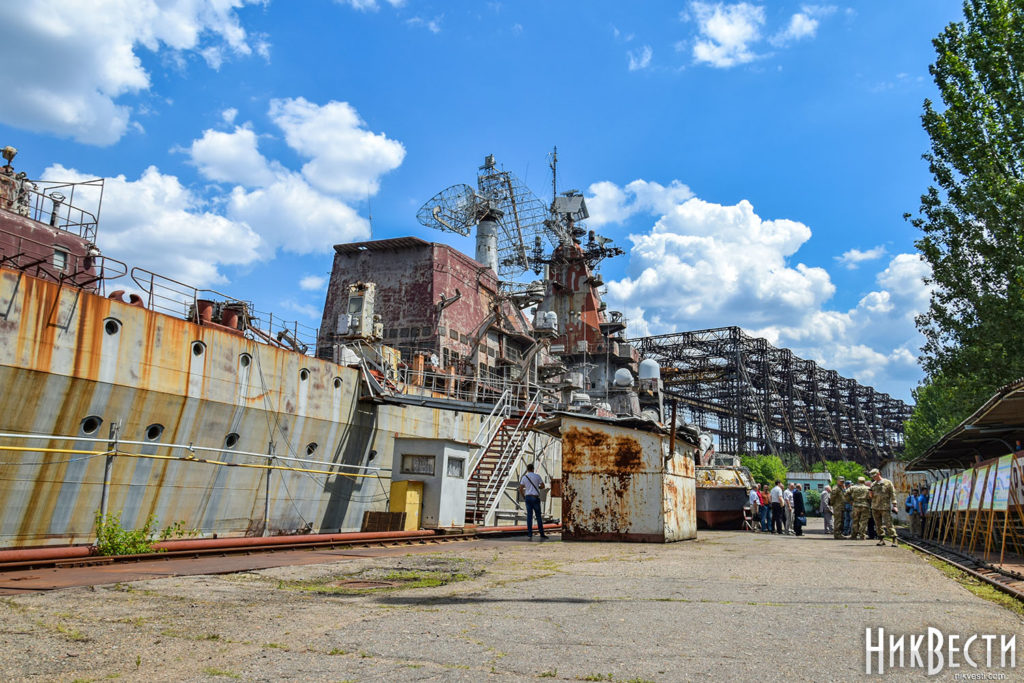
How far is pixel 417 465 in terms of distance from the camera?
52.2 ft

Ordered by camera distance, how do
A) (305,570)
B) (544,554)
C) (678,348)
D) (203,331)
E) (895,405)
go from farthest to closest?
(895,405) → (678,348) → (203,331) → (544,554) → (305,570)

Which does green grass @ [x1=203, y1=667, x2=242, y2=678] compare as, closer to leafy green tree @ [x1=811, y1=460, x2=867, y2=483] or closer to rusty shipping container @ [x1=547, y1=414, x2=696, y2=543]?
rusty shipping container @ [x1=547, y1=414, x2=696, y2=543]

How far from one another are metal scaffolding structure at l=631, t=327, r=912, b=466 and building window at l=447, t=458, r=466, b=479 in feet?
180

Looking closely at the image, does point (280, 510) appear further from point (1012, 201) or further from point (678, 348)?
point (678, 348)

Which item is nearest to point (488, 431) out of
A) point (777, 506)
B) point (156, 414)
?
point (777, 506)

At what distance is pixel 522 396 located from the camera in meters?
31.0

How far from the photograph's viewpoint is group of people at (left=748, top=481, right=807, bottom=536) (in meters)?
22.3

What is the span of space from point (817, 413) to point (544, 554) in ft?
266

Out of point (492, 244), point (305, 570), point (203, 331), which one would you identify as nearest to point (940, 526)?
point (305, 570)

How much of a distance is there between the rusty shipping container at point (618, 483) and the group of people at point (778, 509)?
8.43 m

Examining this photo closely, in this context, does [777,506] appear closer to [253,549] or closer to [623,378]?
[253,549]

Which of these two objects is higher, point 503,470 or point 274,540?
point 503,470

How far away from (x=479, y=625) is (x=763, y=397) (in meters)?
73.7

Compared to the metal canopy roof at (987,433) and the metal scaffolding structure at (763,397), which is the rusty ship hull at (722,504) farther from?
the metal scaffolding structure at (763,397)
